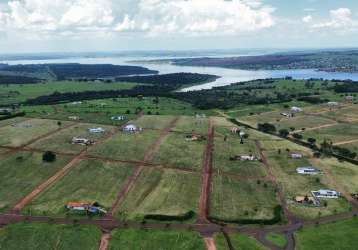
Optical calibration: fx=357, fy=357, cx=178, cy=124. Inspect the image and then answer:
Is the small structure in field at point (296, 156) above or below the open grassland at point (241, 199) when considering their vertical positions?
above

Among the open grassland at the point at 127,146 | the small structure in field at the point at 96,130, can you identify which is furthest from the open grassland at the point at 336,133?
the small structure in field at the point at 96,130

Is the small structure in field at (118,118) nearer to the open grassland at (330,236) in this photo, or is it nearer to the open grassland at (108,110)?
the open grassland at (108,110)

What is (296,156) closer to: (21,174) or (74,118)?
(21,174)

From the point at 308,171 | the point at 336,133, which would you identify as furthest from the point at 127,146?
the point at 336,133

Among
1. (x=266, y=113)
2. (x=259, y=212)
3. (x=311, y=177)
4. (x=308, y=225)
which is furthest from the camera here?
(x=266, y=113)

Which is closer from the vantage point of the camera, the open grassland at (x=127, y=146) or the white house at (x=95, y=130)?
the open grassland at (x=127, y=146)

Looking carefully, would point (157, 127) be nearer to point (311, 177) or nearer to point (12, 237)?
point (311, 177)

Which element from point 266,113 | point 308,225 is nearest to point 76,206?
point 308,225

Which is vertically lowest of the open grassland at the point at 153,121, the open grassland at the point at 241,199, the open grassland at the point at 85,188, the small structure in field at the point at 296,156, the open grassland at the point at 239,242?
the open grassland at the point at 239,242
